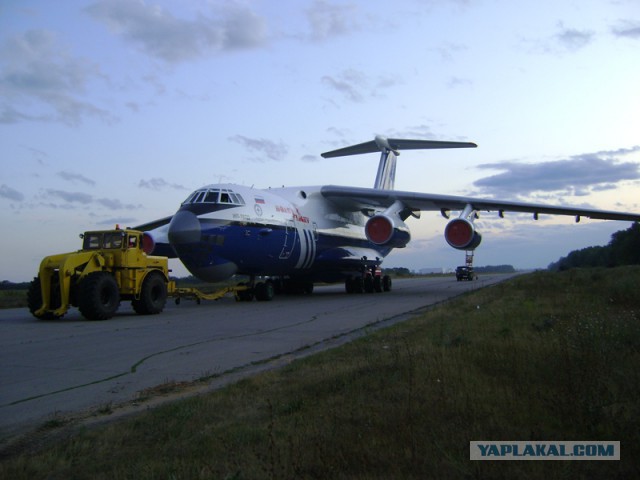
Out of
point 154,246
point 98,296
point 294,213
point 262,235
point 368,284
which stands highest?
point 294,213

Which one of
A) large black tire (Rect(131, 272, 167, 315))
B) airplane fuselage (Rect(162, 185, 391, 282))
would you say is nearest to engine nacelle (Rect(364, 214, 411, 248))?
airplane fuselage (Rect(162, 185, 391, 282))

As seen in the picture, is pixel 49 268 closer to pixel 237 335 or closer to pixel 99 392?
pixel 237 335

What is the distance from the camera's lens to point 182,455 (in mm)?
3752

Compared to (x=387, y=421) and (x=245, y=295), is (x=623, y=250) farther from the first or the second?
(x=387, y=421)

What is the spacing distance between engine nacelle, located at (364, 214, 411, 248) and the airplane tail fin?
288 inches

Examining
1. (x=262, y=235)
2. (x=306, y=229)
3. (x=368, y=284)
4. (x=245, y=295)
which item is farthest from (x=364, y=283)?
(x=262, y=235)

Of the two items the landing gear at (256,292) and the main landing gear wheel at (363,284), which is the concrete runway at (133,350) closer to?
the landing gear at (256,292)

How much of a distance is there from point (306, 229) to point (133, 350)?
13.2m

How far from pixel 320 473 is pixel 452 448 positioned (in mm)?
848

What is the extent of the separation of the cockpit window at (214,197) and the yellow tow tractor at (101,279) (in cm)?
249

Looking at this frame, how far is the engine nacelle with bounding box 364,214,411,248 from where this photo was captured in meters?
21.6

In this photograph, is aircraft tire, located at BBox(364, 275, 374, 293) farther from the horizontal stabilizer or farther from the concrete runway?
the concrete runway

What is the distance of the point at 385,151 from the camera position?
1185 inches

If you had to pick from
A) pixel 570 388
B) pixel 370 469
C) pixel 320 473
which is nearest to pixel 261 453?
pixel 320 473
